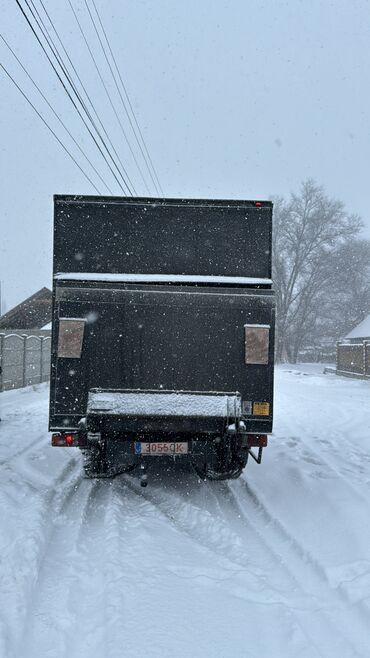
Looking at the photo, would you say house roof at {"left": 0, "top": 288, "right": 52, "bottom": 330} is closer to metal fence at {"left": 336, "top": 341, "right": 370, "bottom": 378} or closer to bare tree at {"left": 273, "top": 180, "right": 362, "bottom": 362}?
metal fence at {"left": 336, "top": 341, "right": 370, "bottom": 378}

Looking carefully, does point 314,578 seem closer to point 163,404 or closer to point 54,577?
point 54,577

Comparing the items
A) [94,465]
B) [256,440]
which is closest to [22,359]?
[94,465]

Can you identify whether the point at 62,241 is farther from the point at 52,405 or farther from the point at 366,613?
the point at 366,613

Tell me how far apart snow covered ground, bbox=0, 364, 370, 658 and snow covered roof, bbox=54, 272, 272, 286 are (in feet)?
7.85

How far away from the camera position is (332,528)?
16.3 feet

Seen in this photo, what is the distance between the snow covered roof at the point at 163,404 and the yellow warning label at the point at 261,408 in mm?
269

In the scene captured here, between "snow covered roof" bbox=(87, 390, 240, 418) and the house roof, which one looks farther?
the house roof

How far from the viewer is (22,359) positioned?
19969 millimetres

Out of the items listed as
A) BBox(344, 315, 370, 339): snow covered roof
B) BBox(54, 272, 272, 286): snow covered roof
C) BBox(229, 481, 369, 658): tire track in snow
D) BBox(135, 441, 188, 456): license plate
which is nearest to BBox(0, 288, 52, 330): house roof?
BBox(344, 315, 370, 339): snow covered roof

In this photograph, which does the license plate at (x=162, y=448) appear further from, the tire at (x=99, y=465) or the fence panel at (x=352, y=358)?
the fence panel at (x=352, y=358)

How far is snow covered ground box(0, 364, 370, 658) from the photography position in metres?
3.12

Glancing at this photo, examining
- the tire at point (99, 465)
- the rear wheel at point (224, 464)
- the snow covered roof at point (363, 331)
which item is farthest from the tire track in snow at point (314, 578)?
the snow covered roof at point (363, 331)

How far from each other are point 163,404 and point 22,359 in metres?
15.4

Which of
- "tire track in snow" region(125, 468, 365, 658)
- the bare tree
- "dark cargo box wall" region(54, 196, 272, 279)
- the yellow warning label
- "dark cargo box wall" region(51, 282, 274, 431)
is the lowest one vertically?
"tire track in snow" region(125, 468, 365, 658)
